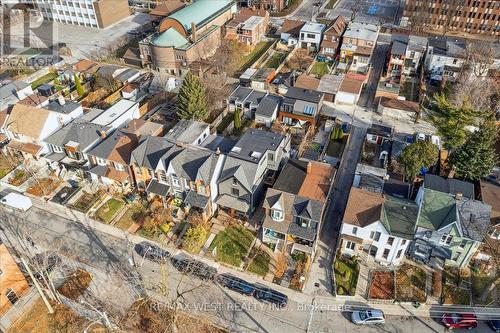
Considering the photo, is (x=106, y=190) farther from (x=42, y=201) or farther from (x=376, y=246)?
(x=376, y=246)

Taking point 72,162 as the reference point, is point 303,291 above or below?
below

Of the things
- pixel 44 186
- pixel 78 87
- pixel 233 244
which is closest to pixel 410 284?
pixel 233 244

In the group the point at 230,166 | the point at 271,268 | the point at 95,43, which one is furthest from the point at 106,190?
the point at 95,43

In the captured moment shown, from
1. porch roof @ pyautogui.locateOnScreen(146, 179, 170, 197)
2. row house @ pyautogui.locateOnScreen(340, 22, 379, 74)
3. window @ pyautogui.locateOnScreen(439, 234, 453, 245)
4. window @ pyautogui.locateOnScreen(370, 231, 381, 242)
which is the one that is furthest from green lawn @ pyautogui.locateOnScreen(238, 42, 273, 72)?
window @ pyautogui.locateOnScreen(439, 234, 453, 245)

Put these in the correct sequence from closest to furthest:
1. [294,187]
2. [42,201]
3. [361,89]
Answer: [294,187]
[42,201]
[361,89]

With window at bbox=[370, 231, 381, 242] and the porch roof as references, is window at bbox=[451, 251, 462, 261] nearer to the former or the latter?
window at bbox=[370, 231, 381, 242]

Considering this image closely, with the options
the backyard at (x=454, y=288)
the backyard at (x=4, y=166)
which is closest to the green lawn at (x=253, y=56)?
the backyard at (x=4, y=166)

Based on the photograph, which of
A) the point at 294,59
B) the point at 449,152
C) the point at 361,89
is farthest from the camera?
the point at 294,59
